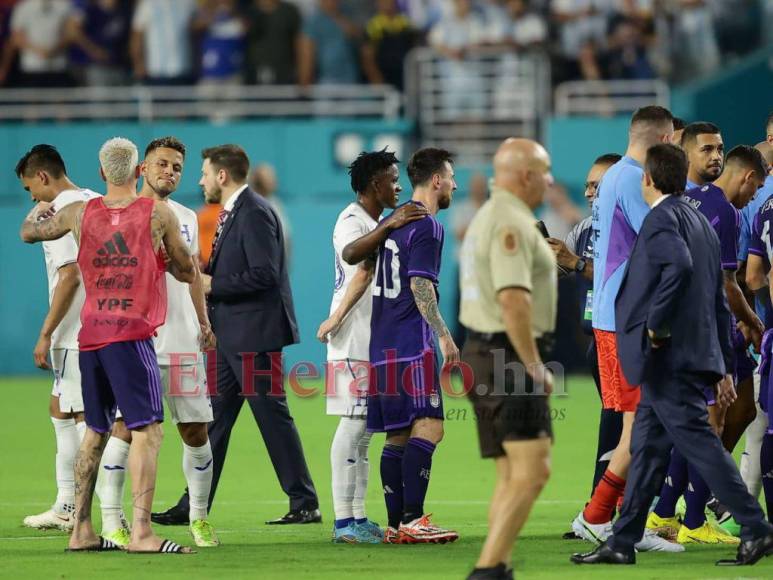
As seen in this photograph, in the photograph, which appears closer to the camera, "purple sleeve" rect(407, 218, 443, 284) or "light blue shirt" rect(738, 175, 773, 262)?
"purple sleeve" rect(407, 218, 443, 284)

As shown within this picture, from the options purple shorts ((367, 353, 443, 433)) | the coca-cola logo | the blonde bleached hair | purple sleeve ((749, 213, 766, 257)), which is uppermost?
the blonde bleached hair

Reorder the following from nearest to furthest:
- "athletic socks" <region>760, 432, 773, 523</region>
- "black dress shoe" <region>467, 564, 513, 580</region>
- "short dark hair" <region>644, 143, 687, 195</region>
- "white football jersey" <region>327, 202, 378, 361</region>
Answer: "black dress shoe" <region>467, 564, 513, 580</region>, "short dark hair" <region>644, 143, 687, 195</region>, "athletic socks" <region>760, 432, 773, 523</region>, "white football jersey" <region>327, 202, 378, 361</region>

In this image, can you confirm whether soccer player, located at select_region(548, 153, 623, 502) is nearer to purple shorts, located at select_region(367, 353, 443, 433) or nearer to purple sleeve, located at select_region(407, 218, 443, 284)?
purple sleeve, located at select_region(407, 218, 443, 284)

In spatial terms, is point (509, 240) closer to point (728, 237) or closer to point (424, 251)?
point (424, 251)

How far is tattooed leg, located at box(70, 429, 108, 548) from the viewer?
8.57 metres

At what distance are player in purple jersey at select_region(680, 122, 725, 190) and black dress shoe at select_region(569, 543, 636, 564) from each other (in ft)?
7.97

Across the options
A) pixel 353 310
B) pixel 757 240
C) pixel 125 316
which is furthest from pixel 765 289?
pixel 125 316

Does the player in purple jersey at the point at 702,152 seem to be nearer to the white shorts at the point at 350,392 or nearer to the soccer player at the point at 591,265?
the soccer player at the point at 591,265

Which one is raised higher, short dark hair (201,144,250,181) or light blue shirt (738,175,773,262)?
short dark hair (201,144,250,181)

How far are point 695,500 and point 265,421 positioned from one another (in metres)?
3.01

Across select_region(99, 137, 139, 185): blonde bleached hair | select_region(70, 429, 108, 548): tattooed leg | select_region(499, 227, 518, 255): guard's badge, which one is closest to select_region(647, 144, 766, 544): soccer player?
select_region(499, 227, 518, 255): guard's badge

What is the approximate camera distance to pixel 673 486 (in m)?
9.19

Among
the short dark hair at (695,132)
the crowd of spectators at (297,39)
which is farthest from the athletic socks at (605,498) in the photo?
the crowd of spectators at (297,39)

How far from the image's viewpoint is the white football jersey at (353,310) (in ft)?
31.1
